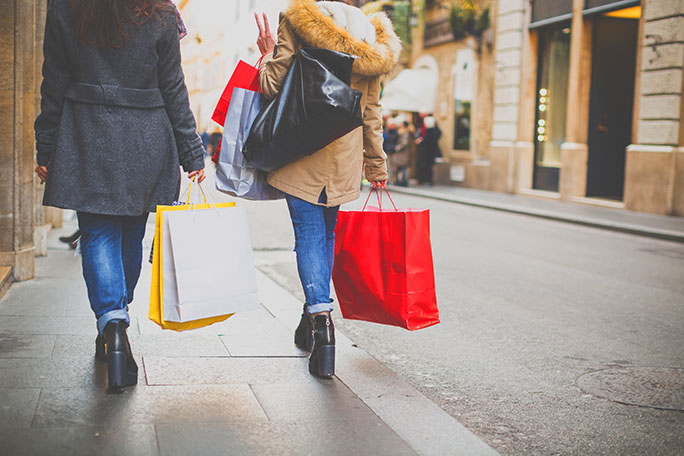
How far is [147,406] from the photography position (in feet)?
10.3

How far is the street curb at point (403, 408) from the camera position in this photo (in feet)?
9.66

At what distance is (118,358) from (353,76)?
5.21ft

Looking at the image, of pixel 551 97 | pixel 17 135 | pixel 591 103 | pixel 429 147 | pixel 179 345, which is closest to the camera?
pixel 179 345

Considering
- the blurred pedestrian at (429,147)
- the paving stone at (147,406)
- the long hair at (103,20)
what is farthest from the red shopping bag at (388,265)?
the blurred pedestrian at (429,147)

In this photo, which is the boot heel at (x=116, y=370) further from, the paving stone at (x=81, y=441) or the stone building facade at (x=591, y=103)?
the stone building facade at (x=591, y=103)

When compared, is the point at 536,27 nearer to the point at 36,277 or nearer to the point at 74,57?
the point at 36,277

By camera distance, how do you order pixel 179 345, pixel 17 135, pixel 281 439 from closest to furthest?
1. pixel 281 439
2. pixel 179 345
3. pixel 17 135

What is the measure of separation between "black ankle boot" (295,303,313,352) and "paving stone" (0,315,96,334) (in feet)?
3.56

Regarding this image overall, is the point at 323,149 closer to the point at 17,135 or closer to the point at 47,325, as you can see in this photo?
the point at 47,325

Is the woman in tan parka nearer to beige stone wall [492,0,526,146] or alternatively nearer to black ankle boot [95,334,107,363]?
black ankle boot [95,334,107,363]

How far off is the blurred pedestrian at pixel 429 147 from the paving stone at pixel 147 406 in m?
18.5

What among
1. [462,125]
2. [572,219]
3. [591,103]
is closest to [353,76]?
[572,219]

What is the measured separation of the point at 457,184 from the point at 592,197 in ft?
16.8

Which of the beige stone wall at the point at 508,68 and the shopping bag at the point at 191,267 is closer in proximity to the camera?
the shopping bag at the point at 191,267
